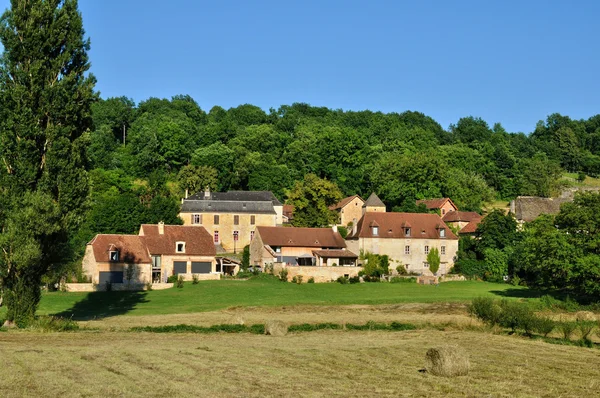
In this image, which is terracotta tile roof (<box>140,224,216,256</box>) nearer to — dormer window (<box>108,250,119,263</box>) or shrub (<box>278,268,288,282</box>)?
dormer window (<box>108,250,119,263</box>)

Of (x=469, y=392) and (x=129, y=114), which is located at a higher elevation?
(x=129, y=114)

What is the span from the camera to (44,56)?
117 ft

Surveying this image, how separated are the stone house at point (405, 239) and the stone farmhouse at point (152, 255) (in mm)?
15424

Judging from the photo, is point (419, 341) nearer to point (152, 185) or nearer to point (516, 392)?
point (516, 392)

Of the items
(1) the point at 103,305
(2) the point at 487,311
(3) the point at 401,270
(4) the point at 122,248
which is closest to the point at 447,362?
(2) the point at 487,311

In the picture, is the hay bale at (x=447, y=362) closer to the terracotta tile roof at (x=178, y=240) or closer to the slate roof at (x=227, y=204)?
the terracotta tile roof at (x=178, y=240)

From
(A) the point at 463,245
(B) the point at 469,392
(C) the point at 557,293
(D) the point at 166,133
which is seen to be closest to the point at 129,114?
(D) the point at 166,133

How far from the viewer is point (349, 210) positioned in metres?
91.5

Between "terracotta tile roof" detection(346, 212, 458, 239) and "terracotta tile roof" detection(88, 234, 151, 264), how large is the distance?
69.7 ft

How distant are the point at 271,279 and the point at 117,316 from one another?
24.9 m

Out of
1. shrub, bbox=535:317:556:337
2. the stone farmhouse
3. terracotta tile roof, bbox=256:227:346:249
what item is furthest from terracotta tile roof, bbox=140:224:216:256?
shrub, bbox=535:317:556:337

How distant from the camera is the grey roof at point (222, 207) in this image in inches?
3381

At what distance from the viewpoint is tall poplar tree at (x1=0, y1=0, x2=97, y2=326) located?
33.0 metres

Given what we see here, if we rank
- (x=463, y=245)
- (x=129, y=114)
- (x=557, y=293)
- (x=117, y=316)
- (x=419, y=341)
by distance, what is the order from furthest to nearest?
(x=129, y=114)
(x=463, y=245)
(x=557, y=293)
(x=117, y=316)
(x=419, y=341)
